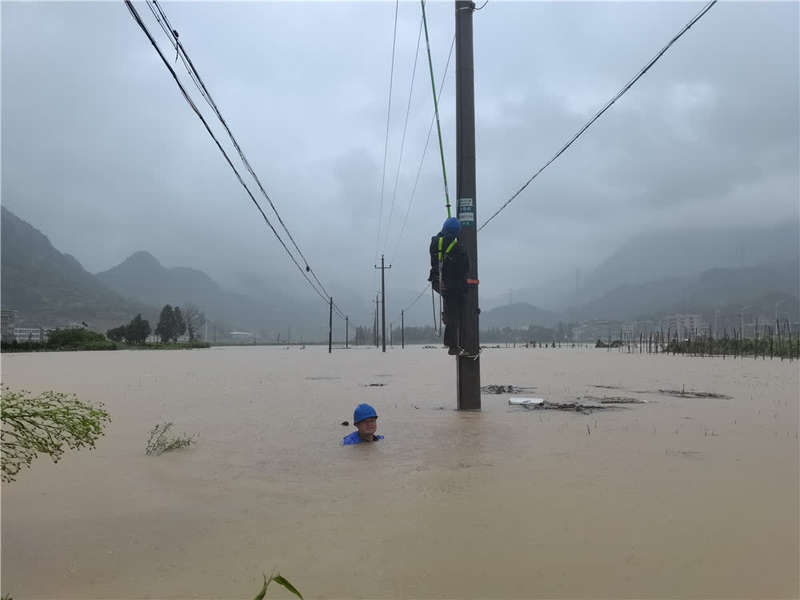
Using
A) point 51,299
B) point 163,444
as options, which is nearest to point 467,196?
point 163,444

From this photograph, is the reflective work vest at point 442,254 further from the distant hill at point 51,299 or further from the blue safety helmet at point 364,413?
the distant hill at point 51,299

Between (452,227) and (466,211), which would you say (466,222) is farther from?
(452,227)

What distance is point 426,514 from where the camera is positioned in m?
3.11

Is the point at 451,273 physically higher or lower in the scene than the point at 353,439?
higher

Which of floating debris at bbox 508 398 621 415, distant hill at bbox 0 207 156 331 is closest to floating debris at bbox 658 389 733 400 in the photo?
floating debris at bbox 508 398 621 415

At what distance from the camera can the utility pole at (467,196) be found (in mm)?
7500

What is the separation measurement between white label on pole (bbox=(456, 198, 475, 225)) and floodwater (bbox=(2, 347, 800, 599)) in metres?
2.99

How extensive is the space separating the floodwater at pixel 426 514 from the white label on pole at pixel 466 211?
9.83 ft

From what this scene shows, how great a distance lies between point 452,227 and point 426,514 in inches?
182

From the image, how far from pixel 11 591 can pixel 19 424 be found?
2.22 ft

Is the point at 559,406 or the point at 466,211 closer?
the point at 559,406

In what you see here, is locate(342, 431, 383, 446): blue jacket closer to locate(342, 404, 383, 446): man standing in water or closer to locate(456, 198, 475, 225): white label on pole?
locate(342, 404, 383, 446): man standing in water

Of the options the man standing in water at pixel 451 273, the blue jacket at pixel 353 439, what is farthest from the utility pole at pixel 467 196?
the blue jacket at pixel 353 439

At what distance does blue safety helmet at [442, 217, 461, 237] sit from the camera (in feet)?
23.4
